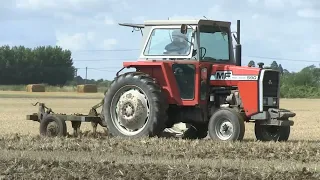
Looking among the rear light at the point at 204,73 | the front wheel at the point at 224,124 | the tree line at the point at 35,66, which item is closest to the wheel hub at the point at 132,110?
the rear light at the point at 204,73

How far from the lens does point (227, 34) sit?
45.8 feet

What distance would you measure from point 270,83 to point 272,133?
1039 millimetres

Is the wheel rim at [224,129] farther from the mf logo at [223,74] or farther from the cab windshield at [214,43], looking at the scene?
the cab windshield at [214,43]

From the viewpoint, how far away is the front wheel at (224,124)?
12.4 m

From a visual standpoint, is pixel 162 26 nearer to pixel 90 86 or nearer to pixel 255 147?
pixel 255 147

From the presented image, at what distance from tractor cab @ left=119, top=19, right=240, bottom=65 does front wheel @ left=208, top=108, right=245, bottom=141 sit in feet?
3.97

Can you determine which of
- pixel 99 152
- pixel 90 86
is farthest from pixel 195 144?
pixel 90 86

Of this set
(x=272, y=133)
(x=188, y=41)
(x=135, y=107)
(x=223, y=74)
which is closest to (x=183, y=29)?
(x=188, y=41)

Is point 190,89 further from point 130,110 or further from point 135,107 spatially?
point 130,110

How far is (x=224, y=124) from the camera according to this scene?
41.5 ft

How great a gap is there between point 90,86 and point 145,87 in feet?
169

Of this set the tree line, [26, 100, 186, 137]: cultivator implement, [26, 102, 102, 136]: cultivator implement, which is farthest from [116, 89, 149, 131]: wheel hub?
the tree line

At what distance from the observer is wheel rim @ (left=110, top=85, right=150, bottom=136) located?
13.2 meters

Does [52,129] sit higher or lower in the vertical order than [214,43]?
lower
